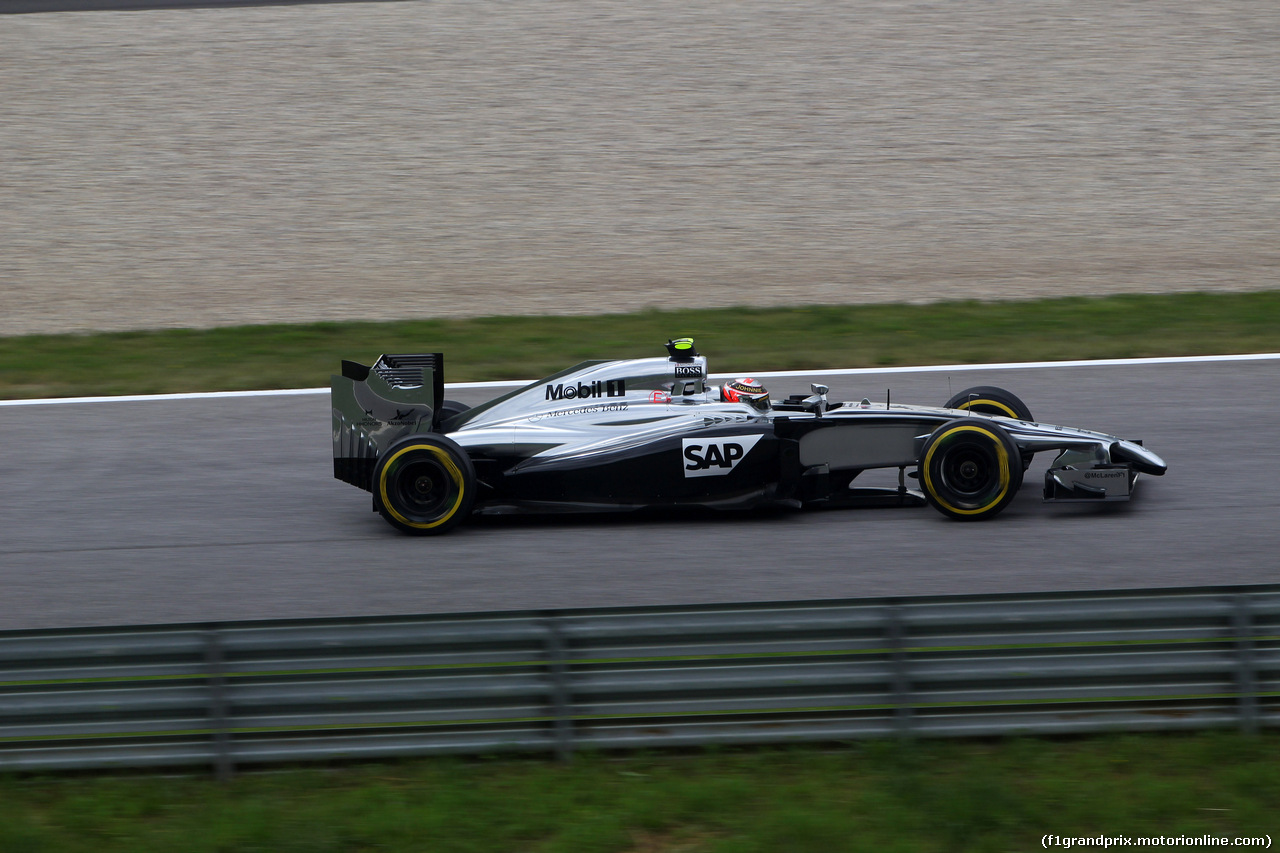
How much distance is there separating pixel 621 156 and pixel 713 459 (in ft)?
42.4

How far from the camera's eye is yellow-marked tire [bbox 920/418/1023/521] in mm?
7234

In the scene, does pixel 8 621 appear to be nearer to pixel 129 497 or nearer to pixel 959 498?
pixel 129 497

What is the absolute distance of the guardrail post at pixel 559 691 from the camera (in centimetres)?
476

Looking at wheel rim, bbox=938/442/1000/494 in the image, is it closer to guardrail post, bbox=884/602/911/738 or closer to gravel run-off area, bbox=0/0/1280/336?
guardrail post, bbox=884/602/911/738

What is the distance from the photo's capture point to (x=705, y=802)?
14.5 ft

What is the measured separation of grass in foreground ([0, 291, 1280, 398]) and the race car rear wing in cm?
353

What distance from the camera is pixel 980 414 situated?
8.27 metres

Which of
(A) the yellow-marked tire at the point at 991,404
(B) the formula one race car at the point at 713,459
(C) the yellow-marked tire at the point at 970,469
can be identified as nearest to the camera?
(C) the yellow-marked tire at the point at 970,469

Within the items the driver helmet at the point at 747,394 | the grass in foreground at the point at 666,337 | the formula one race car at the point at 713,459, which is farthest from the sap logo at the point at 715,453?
the grass in foreground at the point at 666,337

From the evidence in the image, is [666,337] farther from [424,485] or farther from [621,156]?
[621,156]

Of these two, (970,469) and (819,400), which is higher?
(819,400)

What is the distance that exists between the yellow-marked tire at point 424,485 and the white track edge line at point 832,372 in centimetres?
364

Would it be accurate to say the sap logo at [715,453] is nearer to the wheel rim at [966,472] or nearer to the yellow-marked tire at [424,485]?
the wheel rim at [966,472]

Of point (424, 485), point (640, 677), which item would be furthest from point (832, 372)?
point (640, 677)
